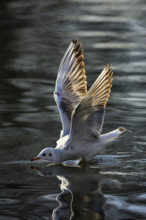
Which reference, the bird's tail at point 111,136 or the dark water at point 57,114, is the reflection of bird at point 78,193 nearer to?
the dark water at point 57,114

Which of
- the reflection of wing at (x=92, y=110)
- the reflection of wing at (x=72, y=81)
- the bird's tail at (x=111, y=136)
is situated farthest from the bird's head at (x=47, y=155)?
the reflection of wing at (x=72, y=81)

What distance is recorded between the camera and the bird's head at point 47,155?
24.5 feet

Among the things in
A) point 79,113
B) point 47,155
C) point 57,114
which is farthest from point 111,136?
point 57,114

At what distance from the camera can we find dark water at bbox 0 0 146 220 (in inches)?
248

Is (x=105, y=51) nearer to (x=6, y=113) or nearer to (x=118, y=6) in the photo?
(x=6, y=113)

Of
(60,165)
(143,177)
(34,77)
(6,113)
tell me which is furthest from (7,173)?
(34,77)

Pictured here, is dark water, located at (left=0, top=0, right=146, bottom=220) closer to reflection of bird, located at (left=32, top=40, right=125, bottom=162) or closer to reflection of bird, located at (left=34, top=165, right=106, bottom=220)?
reflection of bird, located at (left=34, top=165, right=106, bottom=220)

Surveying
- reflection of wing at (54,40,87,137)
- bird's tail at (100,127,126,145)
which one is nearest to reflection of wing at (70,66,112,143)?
bird's tail at (100,127,126,145)

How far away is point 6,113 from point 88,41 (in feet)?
18.1

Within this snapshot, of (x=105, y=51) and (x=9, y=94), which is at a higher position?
(x=105, y=51)

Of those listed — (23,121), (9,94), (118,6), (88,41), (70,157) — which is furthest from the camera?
(118,6)

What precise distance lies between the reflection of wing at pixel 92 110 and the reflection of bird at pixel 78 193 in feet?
1.62

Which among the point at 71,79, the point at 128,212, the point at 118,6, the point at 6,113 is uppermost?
the point at 118,6

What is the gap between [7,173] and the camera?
729 centimetres
